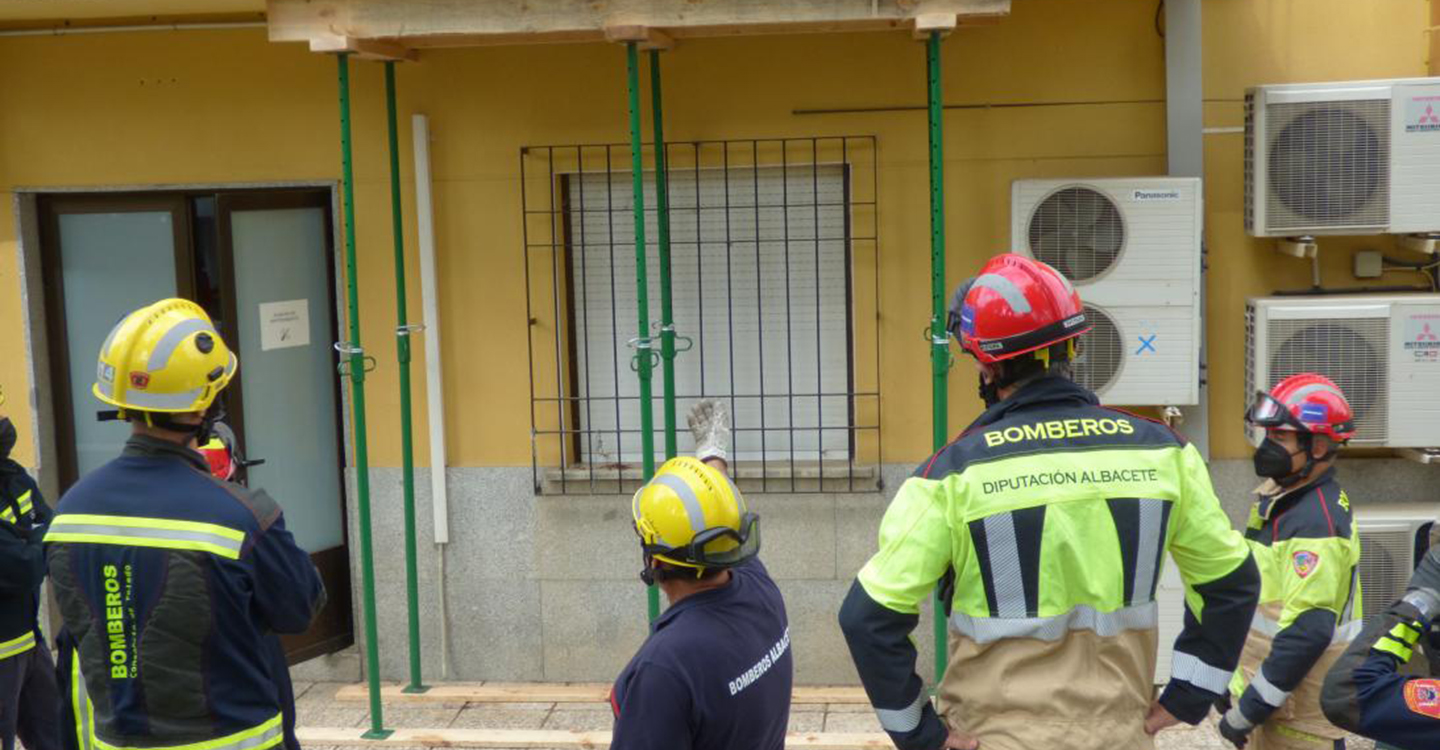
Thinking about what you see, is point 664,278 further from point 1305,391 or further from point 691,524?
point 691,524

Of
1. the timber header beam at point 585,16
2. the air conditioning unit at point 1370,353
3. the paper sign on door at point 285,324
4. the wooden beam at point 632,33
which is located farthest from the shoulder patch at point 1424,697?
the paper sign on door at point 285,324

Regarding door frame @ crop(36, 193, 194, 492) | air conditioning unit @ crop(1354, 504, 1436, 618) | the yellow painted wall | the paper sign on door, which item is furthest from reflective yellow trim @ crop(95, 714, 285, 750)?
air conditioning unit @ crop(1354, 504, 1436, 618)

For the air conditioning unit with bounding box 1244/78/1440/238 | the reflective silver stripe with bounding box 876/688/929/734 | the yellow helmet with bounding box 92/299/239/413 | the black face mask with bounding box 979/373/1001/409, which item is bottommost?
the reflective silver stripe with bounding box 876/688/929/734

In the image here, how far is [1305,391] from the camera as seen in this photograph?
15.0 feet

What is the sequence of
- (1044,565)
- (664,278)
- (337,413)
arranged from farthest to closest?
(337,413) < (664,278) < (1044,565)

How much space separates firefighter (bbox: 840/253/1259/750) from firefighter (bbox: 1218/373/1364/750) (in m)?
1.31

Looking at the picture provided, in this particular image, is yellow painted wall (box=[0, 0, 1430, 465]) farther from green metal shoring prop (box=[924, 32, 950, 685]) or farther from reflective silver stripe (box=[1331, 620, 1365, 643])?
reflective silver stripe (box=[1331, 620, 1365, 643])

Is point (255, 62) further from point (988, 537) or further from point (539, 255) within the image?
point (988, 537)

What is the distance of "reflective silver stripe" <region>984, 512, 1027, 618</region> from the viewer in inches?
116

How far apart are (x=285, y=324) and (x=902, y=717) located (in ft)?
15.9

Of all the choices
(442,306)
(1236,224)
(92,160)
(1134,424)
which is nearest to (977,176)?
(1236,224)

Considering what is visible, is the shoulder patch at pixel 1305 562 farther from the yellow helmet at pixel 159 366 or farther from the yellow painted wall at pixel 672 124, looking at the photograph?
the yellow helmet at pixel 159 366

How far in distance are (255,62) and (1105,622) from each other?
536 centimetres

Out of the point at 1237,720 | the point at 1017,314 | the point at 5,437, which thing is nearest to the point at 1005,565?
the point at 1017,314
